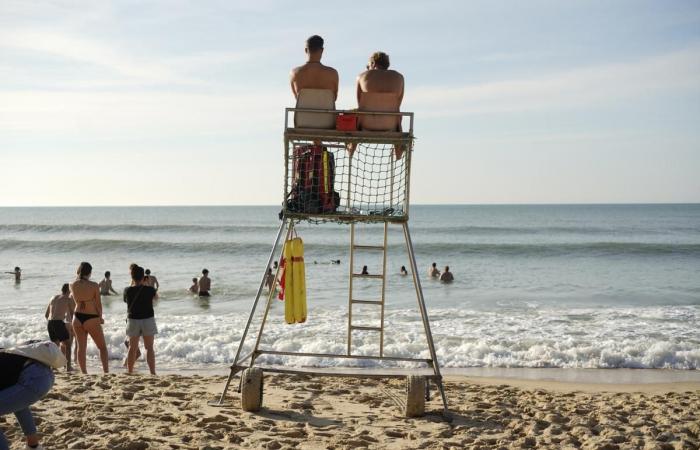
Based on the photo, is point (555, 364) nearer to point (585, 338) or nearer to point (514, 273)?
point (585, 338)

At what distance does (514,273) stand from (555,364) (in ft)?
46.9

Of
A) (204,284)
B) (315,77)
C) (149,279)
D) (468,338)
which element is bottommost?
(468,338)

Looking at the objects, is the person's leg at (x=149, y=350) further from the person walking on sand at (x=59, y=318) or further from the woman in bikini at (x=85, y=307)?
the person walking on sand at (x=59, y=318)

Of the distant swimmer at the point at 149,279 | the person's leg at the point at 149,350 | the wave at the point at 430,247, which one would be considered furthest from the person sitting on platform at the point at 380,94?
the wave at the point at 430,247

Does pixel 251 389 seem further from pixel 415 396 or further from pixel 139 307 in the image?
pixel 139 307

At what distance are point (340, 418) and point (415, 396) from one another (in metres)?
0.72

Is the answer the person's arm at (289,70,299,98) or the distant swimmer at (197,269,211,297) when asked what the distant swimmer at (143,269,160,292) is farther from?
the person's arm at (289,70,299,98)

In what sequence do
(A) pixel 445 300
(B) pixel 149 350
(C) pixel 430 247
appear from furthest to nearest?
(C) pixel 430 247 → (A) pixel 445 300 → (B) pixel 149 350

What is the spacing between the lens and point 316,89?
5824 millimetres

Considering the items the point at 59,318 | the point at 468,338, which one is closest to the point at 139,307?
the point at 59,318

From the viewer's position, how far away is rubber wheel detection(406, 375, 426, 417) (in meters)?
6.10

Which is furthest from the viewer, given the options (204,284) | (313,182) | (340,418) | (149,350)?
(204,284)

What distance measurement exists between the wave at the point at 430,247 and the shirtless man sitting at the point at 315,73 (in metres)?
27.1

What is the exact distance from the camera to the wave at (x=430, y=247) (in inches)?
1321
